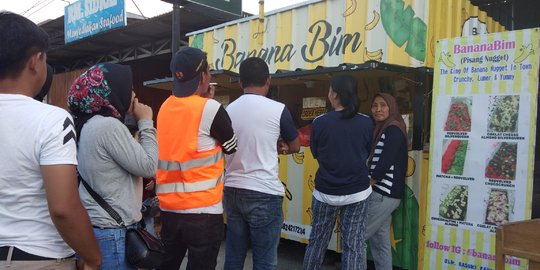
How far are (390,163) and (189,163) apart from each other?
185 centimetres

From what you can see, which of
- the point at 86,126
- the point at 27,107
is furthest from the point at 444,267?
the point at 27,107

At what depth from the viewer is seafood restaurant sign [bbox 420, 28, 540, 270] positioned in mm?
3125

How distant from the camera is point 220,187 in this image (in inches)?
96.9

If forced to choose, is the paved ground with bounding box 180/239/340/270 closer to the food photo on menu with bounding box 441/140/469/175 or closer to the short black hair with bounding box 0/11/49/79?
the food photo on menu with bounding box 441/140/469/175

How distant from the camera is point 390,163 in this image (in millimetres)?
3582

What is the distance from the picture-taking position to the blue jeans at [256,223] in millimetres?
2680

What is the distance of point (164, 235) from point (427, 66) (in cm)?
280

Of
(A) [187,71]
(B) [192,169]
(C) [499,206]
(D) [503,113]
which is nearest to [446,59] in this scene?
(D) [503,113]

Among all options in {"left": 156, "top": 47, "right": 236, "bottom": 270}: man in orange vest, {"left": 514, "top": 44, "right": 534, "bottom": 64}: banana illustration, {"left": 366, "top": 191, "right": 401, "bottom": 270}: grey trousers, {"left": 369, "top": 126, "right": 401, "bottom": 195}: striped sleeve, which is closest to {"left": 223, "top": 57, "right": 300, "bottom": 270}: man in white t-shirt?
{"left": 156, "top": 47, "right": 236, "bottom": 270}: man in orange vest

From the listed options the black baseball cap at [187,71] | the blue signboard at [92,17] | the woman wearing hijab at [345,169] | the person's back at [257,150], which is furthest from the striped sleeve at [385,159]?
the blue signboard at [92,17]

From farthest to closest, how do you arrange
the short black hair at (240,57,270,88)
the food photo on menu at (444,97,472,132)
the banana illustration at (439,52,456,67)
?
the banana illustration at (439,52,456,67) → the food photo on menu at (444,97,472,132) → the short black hair at (240,57,270,88)

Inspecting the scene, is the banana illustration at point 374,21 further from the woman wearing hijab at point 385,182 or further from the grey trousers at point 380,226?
the grey trousers at point 380,226

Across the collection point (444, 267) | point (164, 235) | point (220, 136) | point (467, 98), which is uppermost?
point (467, 98)

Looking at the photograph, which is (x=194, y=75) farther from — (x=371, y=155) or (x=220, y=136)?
(x=371, y=155)
